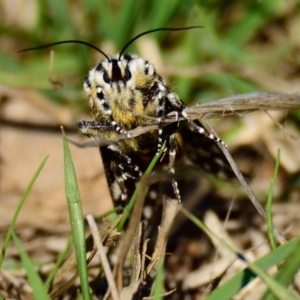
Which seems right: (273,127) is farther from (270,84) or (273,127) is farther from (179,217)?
(179,217)

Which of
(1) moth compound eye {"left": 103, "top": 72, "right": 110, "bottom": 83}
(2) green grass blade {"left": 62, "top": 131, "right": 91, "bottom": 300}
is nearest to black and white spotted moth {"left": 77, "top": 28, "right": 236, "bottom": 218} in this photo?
(1) moth compound eye {"left": 103, "top": 72, "right": 110, "bottom": 83}

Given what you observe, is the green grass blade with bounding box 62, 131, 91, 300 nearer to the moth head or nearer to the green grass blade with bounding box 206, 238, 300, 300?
the green grass blade with bounding box 206, 238, 300, 300

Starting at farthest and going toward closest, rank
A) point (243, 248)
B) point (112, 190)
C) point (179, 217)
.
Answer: point (243, 248), point (112, 190), point (179, 217)

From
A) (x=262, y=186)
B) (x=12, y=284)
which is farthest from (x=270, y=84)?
(x=12, y=284)

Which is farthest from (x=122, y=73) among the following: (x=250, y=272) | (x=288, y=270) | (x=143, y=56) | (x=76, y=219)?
(x=143, y=56)

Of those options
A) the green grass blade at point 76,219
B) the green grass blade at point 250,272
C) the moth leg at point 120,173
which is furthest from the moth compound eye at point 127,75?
the green grass blade at point 250,272

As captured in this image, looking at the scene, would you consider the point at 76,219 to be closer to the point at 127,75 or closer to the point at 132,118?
the point at 132,118
